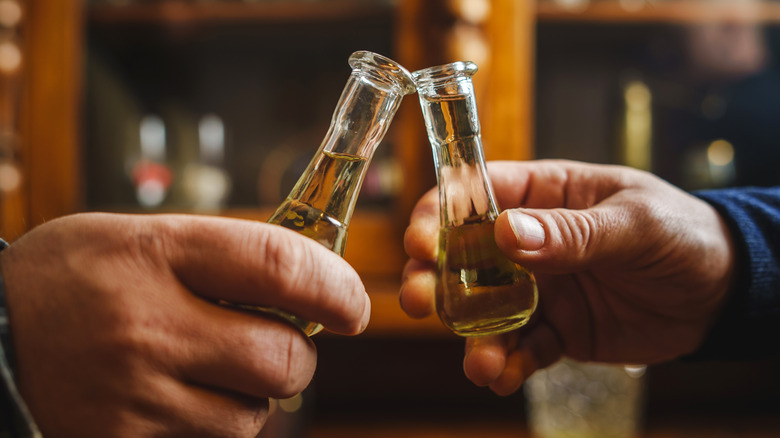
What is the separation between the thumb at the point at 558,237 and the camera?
1.20ft

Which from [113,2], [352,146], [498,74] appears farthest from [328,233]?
[113,2]

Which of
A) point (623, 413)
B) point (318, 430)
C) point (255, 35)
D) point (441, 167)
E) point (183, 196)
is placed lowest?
point (318, 430)

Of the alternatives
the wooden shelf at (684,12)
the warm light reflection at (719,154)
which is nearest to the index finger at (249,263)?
the wooden shelf at (684,12)

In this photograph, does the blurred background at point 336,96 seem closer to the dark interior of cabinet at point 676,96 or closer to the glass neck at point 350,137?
the dark interior of cabinet at point 676,96

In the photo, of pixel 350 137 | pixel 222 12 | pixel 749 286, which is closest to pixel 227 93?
pixel 222 12

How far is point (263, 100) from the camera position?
106 cm

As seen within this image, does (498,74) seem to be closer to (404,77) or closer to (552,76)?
(552,76)

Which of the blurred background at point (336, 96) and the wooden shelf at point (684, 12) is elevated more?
the wooden shelf at point (684, 12)

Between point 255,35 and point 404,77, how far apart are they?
2.53 ft

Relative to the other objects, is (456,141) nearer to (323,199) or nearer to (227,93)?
(323,199)

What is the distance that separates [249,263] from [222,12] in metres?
0.85

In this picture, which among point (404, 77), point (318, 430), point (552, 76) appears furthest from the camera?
point (318, 430)

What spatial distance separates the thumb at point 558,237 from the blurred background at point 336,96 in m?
0.44

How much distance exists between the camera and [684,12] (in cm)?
96
